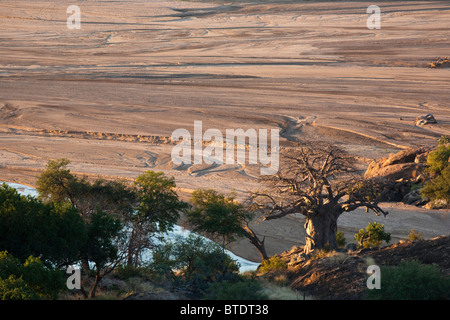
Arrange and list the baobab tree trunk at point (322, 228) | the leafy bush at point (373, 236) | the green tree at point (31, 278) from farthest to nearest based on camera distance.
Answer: the leafy bush at point (373, 236), the baobab tree trunk at point (322, 228), the green tree at point (31, 278)

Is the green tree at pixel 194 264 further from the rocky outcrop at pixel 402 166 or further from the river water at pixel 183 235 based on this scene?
the rocky outcrop at pixel 402 166

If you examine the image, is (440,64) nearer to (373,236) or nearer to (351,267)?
(373,236)

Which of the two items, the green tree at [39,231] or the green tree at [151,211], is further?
the green tree at [151,211]

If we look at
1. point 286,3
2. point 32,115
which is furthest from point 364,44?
point 32,115

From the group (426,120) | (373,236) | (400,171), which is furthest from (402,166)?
(426,120)

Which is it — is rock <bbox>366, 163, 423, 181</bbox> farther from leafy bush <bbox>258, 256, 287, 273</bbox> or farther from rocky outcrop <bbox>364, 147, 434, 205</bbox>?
leafy bush <bbox>258, 256, 287, 273</bbox>

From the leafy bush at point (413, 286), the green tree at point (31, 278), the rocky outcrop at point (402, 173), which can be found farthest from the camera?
the rocky outcrop at point (402, 173)

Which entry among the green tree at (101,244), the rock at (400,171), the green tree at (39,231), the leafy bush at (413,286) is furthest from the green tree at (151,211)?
the rock at (400,171)
